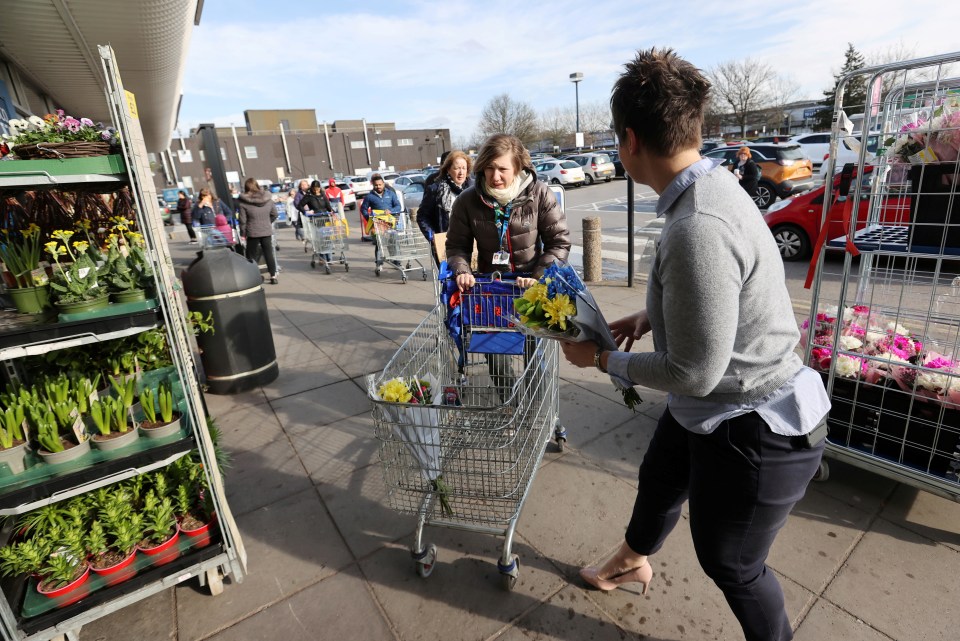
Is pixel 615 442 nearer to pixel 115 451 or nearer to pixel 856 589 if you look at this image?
pixel 856 589

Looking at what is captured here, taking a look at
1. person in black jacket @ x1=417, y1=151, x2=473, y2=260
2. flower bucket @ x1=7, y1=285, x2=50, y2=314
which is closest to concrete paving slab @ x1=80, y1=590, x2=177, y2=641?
flower bucket @ x1=7, y1=285, x2=50, y2=314

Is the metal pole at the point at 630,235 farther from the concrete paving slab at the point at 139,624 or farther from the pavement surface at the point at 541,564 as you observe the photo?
the concrete paving slab at the point at 139,624

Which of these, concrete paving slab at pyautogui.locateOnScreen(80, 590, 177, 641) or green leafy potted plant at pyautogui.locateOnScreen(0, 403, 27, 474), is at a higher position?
green leafy potted plant at pyautogui.locateOnScreen(0, 403, 27, 474)

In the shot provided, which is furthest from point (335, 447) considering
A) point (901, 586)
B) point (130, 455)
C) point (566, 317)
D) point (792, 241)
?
point (792, 241)

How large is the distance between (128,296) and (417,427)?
1.53 m

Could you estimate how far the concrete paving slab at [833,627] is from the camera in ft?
6.93

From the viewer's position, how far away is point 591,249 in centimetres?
802

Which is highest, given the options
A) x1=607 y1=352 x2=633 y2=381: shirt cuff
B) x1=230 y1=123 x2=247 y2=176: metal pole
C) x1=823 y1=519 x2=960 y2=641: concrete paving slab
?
x1=230 y1=123 x2=247 y2=176: metal pole

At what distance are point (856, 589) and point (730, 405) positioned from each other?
159 cm

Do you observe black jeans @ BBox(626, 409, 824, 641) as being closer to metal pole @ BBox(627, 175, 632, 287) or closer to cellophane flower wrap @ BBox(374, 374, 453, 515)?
cellophane flower wrap @ BBox(374, 374, 453, 515)

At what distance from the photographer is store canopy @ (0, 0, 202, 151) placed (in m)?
4.40

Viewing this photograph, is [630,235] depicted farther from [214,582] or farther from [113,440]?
[113,440]

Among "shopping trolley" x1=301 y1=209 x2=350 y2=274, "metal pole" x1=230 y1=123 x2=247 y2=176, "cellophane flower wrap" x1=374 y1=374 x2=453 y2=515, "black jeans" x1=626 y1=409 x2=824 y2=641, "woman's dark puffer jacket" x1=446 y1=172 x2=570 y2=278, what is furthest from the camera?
"metal pole" x1=230 y1=123 x2=247 y2=176

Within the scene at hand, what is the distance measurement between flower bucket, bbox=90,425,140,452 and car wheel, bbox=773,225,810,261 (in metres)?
9.76
